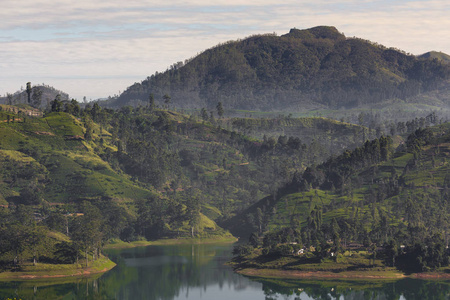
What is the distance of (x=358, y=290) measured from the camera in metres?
187

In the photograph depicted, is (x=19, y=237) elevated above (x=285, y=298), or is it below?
above

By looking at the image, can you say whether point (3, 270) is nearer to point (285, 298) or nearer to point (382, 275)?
point (285, 298)

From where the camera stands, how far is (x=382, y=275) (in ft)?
655

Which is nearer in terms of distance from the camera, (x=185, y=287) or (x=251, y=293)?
(x=251, y=293)

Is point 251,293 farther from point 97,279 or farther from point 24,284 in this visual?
point 24,284

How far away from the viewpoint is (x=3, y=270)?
639 feet

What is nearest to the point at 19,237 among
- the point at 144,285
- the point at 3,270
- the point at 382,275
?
the point at 3,270

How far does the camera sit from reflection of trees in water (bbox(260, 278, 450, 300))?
596ft

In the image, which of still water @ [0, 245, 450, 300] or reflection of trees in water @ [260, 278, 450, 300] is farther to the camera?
reflection of trees in water @ [260, 278, 450, 300]

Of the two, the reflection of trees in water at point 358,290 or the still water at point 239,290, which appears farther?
the reflection of trees in water at point 358,290

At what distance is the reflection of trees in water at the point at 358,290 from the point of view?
18162 centimetres

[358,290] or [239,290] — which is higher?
[358,290]

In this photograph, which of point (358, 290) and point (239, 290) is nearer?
point (358, 290)

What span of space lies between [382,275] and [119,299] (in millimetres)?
80395
